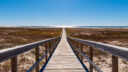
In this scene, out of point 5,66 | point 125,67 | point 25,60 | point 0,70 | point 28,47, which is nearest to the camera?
point 28,47

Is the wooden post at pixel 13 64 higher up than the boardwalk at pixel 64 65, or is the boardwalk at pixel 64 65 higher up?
the wooden post at pixel 13 64

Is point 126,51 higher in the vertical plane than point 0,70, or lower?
higher

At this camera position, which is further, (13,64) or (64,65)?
(64,65)

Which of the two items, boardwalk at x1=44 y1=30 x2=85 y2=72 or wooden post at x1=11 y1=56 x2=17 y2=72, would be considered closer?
wooden post at x1=11 y1=56 x2=17 y2=72

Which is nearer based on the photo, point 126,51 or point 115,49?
point 126,51

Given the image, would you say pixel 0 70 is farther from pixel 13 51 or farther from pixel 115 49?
pixel 115 49

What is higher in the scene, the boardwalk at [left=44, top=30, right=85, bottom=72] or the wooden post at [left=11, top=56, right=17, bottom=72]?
the wooden post at [left=11, top=56, right=17, bottom=72]

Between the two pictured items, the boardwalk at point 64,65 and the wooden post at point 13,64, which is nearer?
the wooden post at point 13,64

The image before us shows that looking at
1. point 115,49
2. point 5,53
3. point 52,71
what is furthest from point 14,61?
point 52,71

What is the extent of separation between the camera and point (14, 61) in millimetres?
1837

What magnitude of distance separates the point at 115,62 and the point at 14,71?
1.67m

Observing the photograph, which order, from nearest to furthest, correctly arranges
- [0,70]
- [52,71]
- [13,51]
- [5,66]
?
[13,51] < [52,71] < [0,70] < [5,66]

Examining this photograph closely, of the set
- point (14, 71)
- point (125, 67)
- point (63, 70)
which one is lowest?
point (125, 67)

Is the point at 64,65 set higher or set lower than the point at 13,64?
lower
